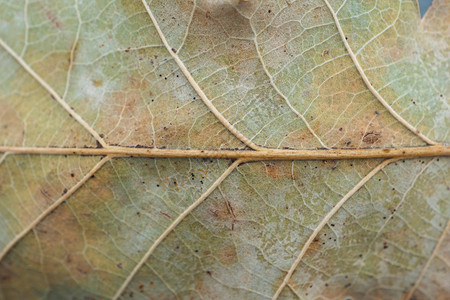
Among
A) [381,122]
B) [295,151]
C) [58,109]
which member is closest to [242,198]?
[295,151]

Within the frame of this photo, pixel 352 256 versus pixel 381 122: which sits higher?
pixel 381 122

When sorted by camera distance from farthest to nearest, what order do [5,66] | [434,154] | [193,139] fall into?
[434,154] < [193,139] < [5,66]

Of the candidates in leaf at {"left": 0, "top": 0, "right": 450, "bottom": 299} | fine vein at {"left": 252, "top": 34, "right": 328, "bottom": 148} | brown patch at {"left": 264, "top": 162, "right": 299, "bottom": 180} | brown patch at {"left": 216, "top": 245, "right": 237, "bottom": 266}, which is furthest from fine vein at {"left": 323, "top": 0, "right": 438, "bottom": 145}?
brown patch at {"left": 216, "top": 245, "right": 237, "bottom": 266}

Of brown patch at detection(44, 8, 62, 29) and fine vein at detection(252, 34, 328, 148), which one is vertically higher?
fine vein at detection(252, 34, 328, 148)

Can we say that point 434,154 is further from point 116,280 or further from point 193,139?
point 116,280

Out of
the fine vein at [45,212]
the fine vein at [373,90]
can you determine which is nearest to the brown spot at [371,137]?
→ the fine vein at [373,90]

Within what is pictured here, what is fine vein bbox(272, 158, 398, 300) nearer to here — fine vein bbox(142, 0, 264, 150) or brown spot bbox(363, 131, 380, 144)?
brown spot bbox(363, 131, 380, 144)

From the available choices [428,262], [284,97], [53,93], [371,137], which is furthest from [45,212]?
[428,262]
